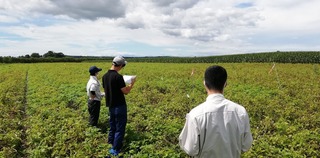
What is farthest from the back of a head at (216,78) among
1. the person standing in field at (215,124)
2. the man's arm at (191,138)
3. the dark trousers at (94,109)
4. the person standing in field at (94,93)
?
the dark trousers at (94,109)

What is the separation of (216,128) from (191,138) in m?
0.27

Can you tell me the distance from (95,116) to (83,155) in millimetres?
2306

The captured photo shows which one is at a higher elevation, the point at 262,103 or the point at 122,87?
the point at 122,87

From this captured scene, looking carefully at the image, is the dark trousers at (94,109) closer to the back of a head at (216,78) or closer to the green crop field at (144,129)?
the green crop field at (144,129)

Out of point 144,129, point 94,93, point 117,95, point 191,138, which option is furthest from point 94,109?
point 191,138

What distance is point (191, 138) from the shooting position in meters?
2.96

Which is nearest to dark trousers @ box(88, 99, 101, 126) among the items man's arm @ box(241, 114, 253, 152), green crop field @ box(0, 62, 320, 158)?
green crop field @ box(0, 62, 320, 158)

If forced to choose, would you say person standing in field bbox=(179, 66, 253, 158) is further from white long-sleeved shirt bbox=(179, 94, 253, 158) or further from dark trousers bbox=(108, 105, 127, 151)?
dark trousers bbox=(108, 105, 127, 151)

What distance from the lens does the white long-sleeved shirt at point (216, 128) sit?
9.50 ft

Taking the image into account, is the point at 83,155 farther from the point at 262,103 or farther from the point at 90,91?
the point at 262,103

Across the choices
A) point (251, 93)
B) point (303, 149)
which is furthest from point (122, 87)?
point (251, 93)

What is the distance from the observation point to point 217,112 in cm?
290

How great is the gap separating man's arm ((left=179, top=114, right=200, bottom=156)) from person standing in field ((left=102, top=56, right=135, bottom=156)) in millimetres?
3247

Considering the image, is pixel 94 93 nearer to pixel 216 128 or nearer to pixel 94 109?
pixel 94 109
